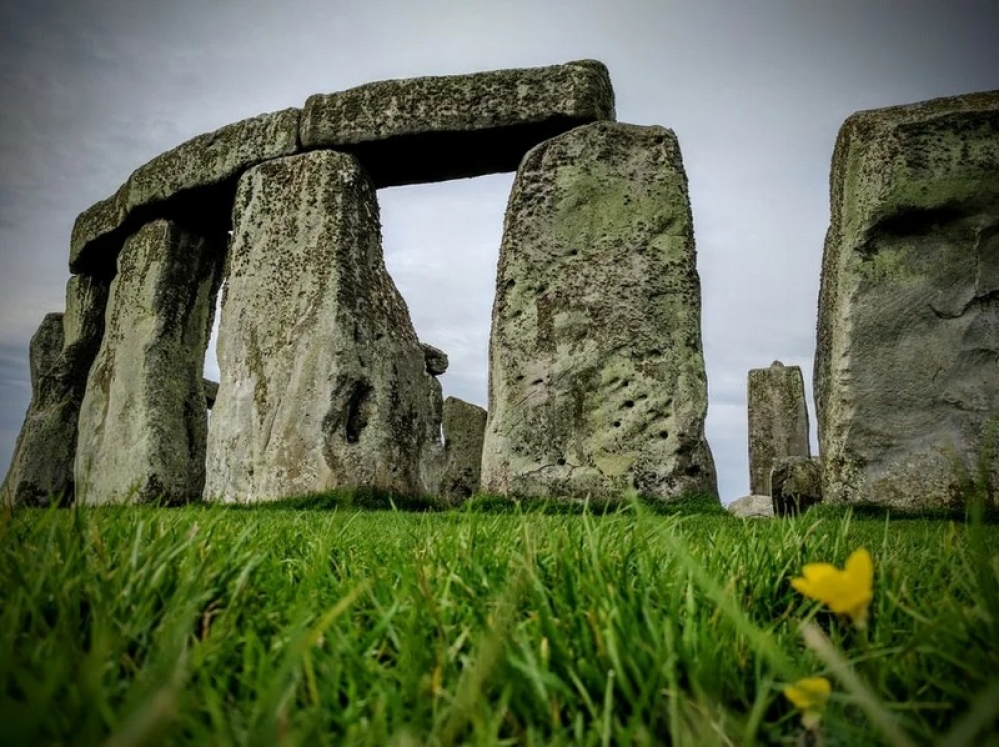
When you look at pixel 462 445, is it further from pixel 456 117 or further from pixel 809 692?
pixel 809 692

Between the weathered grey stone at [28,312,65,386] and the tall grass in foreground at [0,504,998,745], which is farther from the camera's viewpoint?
the weathered grey stone at [28,312,65,386]

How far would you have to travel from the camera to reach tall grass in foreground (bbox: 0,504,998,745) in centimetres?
81

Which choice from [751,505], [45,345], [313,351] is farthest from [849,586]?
[45,345]

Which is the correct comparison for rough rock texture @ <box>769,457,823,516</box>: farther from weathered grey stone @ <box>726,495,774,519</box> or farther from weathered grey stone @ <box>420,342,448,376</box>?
weathered grey stone @ <box>420,342,448,376</box>

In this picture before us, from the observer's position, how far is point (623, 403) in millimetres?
6125

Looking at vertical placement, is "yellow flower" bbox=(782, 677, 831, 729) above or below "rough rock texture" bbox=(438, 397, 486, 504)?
below

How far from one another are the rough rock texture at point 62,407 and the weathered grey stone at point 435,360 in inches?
180

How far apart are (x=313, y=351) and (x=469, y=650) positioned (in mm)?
5874

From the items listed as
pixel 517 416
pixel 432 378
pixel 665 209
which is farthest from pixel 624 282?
pixel 432 378

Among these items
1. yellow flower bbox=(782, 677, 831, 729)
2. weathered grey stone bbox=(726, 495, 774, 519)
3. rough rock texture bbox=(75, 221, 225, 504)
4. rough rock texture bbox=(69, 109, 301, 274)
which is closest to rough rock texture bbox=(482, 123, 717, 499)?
rough rock texture bbox=(69, 109, 301, 274)

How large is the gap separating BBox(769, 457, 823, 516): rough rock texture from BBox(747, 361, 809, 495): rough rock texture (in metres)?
5.77

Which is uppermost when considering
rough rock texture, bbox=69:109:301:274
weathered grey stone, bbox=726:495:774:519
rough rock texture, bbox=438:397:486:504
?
rough rock texture, bbox=69:109:301:274

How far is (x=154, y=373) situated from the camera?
867 centimetres

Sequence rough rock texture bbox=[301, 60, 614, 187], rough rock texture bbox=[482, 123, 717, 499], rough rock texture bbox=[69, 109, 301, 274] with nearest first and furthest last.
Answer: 1. rough rock texture bbox=[482, 123, 717, 499]
2. rough rock texture bbox=[301, 60, 614, 187]
3. rough rock texture bbox=[69, 109, 301, 274]
